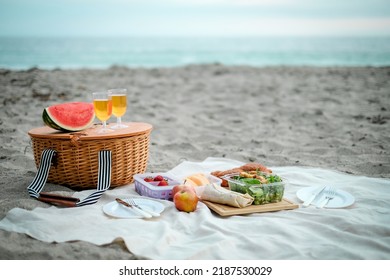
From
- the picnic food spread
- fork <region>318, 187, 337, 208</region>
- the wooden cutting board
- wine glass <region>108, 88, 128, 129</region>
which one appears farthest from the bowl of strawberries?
fork <region>318, 187, 337, 208</region>

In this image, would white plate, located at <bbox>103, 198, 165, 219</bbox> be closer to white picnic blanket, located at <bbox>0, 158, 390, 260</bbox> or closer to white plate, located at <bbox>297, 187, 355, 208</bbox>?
white picnic blanket, located at <bbox>0, 158, 390, 260</bbox>

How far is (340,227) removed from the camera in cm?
285

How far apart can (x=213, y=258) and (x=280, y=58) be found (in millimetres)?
29732

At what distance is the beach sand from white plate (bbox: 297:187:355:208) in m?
0.96

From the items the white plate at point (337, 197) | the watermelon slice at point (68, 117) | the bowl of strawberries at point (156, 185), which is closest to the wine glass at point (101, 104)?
the watermelon slice at point (68, 117)

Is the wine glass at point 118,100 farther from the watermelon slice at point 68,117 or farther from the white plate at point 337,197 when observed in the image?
the white plate at point 337,197

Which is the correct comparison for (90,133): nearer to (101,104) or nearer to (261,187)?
(101,104)

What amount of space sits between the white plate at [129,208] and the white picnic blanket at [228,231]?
6cm

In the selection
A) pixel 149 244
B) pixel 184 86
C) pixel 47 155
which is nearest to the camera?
pixel 149 244

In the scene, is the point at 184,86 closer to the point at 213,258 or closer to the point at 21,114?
the point at 21,114

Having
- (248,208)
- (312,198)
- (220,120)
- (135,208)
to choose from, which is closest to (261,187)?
(248,208)

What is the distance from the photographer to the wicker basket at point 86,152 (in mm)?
3504

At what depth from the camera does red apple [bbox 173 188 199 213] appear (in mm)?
3084

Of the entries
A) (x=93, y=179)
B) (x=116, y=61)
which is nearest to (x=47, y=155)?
(x=93, y=179)
